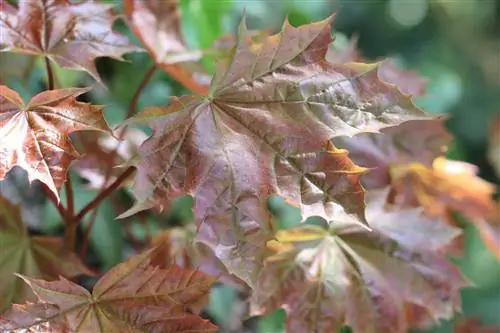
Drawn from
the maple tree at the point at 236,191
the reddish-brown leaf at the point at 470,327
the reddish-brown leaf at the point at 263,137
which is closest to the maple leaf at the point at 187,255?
the maple tree at the point at 236,191

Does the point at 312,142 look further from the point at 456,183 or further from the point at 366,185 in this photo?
the point at 456,183

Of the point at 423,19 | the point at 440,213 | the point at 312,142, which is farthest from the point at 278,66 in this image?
the point at 423,19

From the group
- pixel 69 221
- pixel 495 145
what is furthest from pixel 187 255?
pixel 495 145

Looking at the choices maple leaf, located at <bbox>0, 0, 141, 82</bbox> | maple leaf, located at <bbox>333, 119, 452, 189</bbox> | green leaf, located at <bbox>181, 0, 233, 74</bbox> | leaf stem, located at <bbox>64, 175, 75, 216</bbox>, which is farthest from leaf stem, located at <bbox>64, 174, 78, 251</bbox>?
green leaf, located at <bbox>181, 0, 233, 74</bbox>

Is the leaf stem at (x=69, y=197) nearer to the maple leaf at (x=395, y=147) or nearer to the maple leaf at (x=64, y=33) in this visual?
the maple leaf at (x=64, y=33)

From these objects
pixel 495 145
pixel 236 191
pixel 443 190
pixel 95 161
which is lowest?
pixel 495 145

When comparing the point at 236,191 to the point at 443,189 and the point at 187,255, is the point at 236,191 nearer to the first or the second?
the point at 187,255
